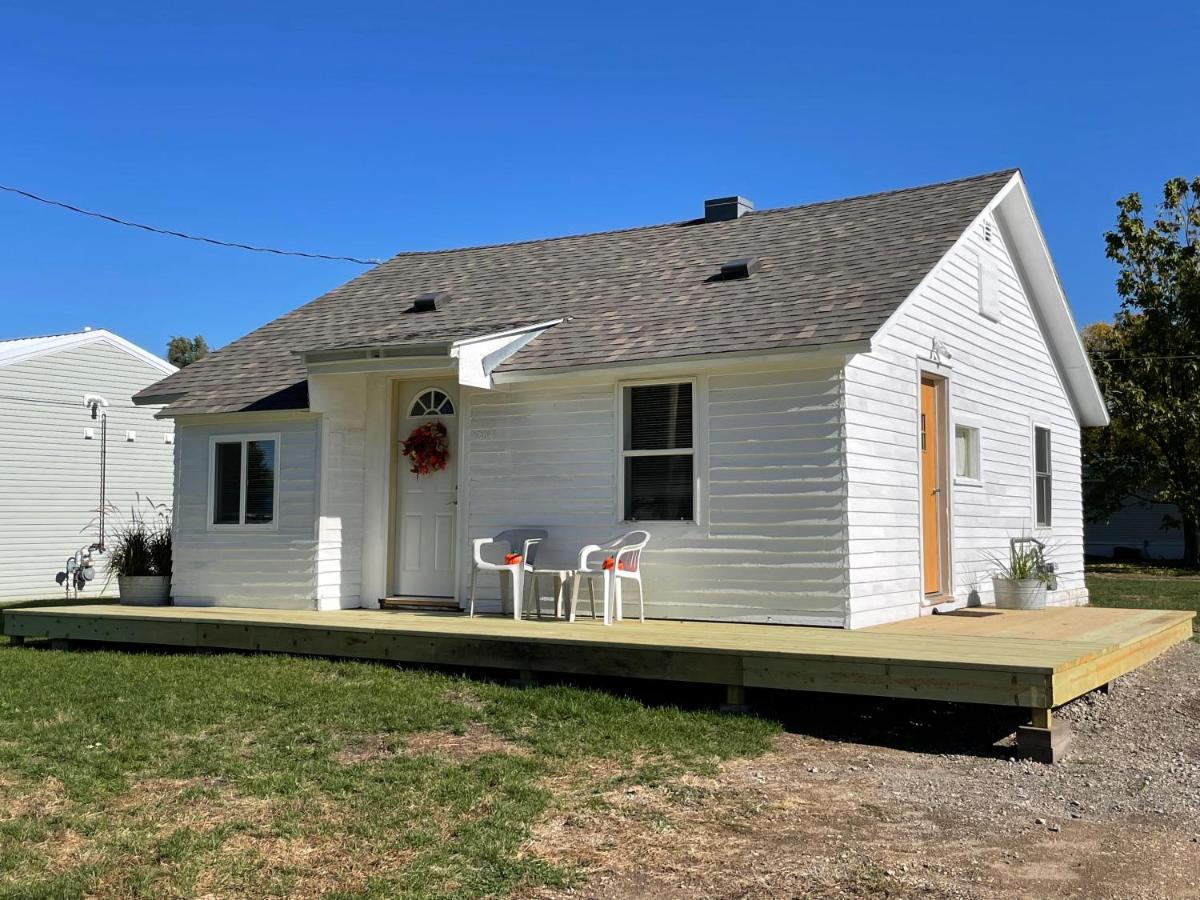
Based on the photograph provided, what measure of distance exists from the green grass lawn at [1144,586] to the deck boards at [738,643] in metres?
5.67

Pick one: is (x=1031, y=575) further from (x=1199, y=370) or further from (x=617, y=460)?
(x=1199, y=370)

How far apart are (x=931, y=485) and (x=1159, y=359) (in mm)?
18297

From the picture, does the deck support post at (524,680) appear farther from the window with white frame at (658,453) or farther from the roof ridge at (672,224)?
the roof ridge at (672,224)

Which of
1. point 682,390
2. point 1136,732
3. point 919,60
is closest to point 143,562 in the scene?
point 682,390

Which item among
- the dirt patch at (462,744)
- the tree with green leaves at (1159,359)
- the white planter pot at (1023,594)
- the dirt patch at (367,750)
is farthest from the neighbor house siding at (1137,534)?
the dirt patch at (367,750)

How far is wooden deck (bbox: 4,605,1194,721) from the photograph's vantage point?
6617 millimetres

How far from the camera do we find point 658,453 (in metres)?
9.76

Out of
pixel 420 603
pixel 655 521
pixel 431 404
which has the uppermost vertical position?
pixel 431 404

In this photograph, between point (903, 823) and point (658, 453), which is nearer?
point (903, 823)

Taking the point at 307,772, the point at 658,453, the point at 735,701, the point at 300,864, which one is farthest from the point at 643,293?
the point at 300,864

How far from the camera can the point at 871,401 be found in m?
9.48

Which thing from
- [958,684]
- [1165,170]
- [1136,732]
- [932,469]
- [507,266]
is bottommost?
[1136,732]

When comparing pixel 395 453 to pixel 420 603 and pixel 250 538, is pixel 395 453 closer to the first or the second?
pixel 420 603

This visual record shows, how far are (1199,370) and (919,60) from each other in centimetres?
1421
